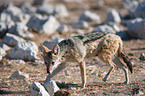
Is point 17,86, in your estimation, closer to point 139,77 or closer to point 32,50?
point 32,50

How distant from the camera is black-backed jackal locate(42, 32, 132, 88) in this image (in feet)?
21.9

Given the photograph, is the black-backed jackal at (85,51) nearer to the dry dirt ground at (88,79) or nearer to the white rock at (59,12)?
the dry dirt ground at (88,79)

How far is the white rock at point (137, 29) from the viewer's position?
13668 millimetres

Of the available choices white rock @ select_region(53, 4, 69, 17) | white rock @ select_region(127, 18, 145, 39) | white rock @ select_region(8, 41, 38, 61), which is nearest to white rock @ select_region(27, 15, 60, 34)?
white rock @ select_region(8, 41, 38, 61)

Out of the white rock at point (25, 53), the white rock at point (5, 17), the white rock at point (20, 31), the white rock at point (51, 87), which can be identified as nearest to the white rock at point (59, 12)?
A: the white rock at point (5, 17)

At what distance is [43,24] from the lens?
1516cm

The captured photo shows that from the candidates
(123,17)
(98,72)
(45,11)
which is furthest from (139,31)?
(45,11)

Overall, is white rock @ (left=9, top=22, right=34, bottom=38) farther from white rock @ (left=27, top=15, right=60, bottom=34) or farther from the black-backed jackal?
the black-backed jackal

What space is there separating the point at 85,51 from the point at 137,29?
774 cm

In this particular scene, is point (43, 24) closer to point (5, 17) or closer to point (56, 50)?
point (5, 17)

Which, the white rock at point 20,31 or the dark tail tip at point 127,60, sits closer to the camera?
the dark tail tip at point 127,60

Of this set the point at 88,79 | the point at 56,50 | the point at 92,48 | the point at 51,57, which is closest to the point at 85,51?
the point at 92,48

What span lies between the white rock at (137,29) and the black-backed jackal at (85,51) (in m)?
6.72

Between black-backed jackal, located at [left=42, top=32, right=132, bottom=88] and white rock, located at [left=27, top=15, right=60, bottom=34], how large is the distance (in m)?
8.17
